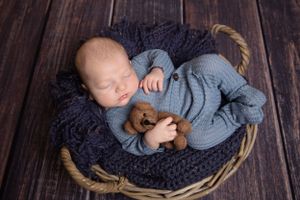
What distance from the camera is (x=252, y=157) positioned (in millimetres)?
1109

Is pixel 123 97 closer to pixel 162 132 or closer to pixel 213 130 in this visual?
pixel 162 132

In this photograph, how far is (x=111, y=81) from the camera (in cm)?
87

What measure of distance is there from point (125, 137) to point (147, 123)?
0.38ft

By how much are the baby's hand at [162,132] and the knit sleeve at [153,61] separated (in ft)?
0.64

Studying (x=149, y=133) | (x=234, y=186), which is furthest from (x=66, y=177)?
(x=234, y=186)

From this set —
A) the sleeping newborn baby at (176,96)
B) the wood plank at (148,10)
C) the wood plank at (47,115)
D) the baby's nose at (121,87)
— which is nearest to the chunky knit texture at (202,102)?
the sleeping newborn baby at (176,96)

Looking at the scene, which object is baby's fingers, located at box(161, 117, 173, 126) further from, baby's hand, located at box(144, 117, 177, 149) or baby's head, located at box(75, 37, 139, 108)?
baby's head, located at box(75, 37, 139, 108)

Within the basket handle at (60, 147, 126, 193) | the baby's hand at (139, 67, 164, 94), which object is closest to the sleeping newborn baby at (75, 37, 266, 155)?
the baby's hand at (139, 67, 164, 94)

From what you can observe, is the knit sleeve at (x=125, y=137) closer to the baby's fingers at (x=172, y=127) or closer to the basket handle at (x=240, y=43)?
the baby's fingers at (x=172, y=127)

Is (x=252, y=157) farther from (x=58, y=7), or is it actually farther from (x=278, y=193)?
(x=58, y=7)

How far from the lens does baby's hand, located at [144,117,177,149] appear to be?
87 centimetres

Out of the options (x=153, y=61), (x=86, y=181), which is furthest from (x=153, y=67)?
(x=86, y=181)

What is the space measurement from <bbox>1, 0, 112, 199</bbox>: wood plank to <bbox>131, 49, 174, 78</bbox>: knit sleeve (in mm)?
300

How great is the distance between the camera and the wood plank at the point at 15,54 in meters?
1.16
